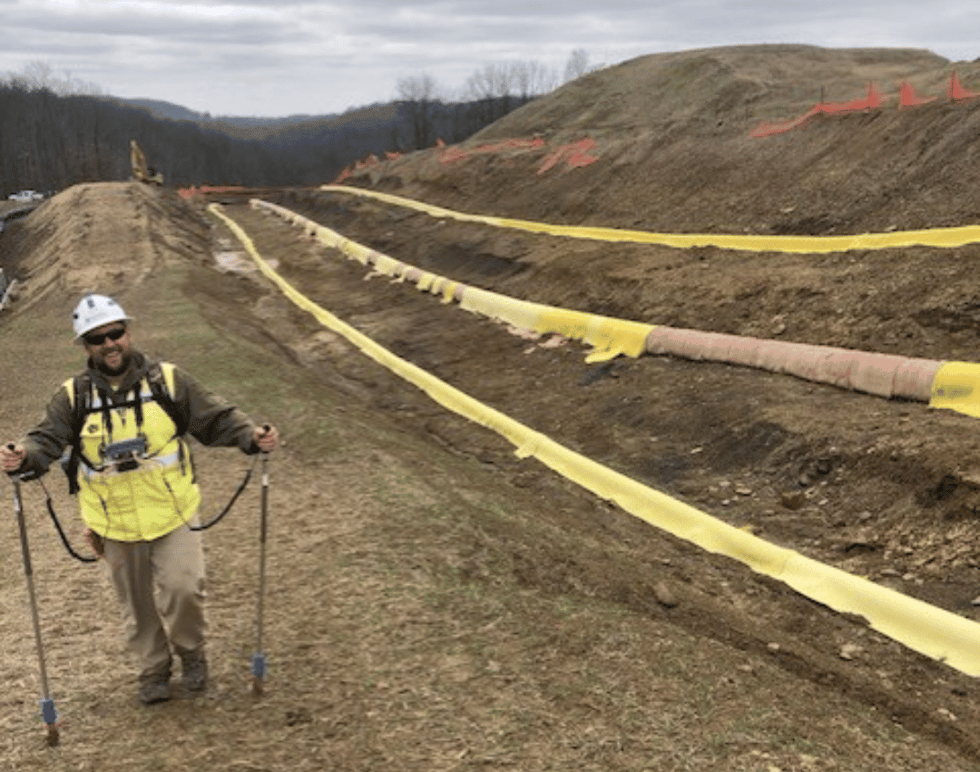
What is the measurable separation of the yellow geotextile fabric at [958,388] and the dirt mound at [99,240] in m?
23.9

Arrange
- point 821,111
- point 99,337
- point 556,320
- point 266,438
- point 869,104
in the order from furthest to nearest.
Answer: point 821,111, point 869,104, point 556,320, point 266,438, point 99,337

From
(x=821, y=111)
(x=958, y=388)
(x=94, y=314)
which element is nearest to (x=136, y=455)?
(x=94, y=314)

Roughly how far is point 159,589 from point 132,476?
777 mm

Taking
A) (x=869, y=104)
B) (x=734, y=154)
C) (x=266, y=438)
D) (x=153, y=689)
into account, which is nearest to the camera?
(x=266, y=438)

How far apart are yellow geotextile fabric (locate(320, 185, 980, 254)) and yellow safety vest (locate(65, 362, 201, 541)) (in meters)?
16.2

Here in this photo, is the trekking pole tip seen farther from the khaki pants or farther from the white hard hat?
the white hard hat

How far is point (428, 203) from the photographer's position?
47344mm

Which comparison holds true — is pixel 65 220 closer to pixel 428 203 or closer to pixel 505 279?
pixel 428 203

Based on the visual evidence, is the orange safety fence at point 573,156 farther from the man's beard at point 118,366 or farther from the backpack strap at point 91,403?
the man's beard at point 118,366

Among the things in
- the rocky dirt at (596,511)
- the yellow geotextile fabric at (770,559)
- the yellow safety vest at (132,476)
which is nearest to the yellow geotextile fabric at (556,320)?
the rocky dirt at (596,511)

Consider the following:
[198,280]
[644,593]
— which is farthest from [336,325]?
[644,593]

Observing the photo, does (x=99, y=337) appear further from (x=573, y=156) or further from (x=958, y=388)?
(x=573, y=156)

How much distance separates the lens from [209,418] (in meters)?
5.54

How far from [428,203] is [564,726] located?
4347 centimetres
